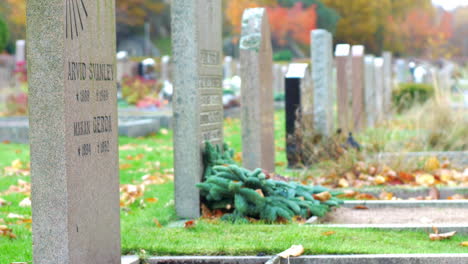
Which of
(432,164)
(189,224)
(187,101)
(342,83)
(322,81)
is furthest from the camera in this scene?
(342,83)

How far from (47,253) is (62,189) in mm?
366

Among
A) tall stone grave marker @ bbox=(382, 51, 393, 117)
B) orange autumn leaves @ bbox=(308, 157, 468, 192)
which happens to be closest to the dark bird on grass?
orange autumn leaves @ bbox=(308, 157, 468, 192)

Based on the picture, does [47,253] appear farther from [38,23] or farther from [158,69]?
[158,69]

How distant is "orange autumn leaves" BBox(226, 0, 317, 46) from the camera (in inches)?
2457

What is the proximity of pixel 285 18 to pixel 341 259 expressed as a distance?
60399mm

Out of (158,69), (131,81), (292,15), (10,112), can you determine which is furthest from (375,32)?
(10,112)

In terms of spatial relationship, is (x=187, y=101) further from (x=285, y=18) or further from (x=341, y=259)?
(x=285, y=18)

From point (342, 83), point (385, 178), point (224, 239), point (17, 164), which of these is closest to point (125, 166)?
point (17, 164)

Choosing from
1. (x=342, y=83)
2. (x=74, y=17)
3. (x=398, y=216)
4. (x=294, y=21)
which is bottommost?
(x=398, y=216)

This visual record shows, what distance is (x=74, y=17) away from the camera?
440 cm

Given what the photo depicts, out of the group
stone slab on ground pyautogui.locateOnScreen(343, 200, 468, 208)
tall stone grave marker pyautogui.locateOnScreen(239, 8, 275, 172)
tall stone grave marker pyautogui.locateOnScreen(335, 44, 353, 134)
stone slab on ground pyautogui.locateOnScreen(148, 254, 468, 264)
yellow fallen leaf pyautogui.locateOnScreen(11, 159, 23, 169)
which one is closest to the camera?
stone slab on ground pyautogui.locateOnScreen(148, 254, 468, 264)

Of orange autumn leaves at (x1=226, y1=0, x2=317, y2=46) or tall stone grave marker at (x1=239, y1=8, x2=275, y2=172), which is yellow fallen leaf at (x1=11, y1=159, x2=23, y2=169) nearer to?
tall stone grave marker at (x1=239, y1=8, x2=275, y2=172)

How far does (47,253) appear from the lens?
14.1 feet

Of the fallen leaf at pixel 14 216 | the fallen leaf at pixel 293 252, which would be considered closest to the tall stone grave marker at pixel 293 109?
the fallen leaf at pixel 14 216
